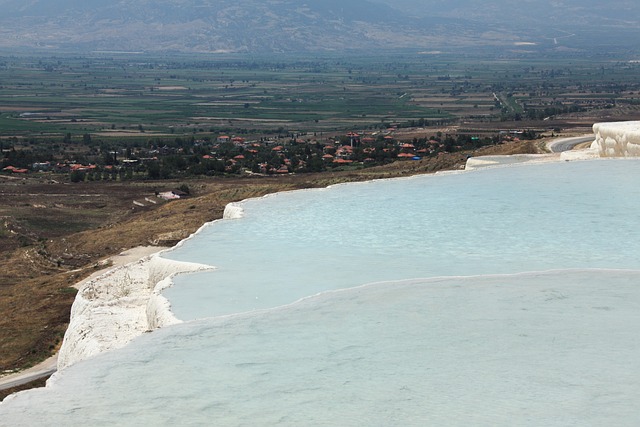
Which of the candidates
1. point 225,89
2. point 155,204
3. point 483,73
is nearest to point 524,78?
point 483,73

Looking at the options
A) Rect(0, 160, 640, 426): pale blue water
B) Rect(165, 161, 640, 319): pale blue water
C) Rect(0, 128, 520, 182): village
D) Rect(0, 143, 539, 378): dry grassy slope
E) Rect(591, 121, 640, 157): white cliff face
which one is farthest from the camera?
Rect(0, 128, 520, 182): village

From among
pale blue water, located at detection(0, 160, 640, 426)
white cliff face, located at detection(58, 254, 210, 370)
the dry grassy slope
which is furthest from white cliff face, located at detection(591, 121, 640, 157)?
white cliff face, located at detection(58, 254, 210, 370)

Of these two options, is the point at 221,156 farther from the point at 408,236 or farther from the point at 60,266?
the point at 408,236

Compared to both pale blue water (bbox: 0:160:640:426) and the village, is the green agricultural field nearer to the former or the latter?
the village

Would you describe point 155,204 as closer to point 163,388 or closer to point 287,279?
point 287,279

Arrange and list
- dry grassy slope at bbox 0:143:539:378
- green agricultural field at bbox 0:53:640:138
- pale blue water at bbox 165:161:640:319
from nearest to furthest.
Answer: pale blue water at bbox 165:161:640:319, dry grassy slope at bbox 0:143:539:378, green agricultural field at bbox 0:53:640:138

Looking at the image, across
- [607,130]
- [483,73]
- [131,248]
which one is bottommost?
[483,73]

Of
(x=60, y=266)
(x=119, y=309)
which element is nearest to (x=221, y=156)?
(x=60, y=266)
